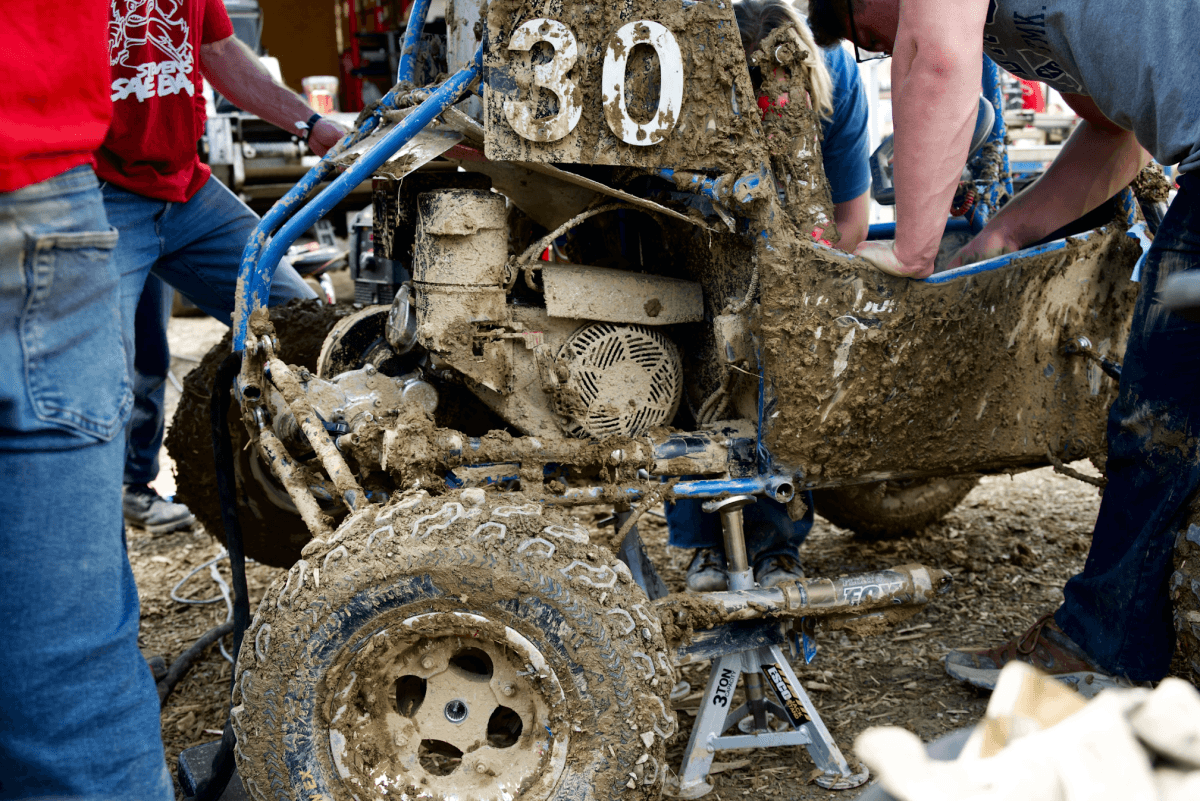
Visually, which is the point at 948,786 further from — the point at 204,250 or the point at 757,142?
the point at 204,250

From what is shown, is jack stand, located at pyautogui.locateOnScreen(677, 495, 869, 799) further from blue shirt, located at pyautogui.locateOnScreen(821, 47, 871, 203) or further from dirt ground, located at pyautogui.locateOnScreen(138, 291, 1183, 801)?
blue shirt, located at pyautogui.locateOnScreen(821, 47, 871, 203)

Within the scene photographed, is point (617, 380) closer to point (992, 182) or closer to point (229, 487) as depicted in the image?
point (229, 487)

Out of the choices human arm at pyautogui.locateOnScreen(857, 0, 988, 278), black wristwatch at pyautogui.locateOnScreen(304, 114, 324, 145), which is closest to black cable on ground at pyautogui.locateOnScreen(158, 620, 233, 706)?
black wristwatch at pyautogui.locateOnScreen(304, 114, 324, 145)

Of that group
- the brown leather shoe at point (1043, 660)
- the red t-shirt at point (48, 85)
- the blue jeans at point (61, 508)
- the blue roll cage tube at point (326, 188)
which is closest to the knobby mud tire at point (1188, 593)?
the brown leather shoe at point (1043, 660)

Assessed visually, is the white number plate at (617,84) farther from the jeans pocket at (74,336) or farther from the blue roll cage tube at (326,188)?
the jeans pocket at (74,336)

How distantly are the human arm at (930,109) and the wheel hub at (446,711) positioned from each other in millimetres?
1264

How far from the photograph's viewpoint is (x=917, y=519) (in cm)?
400

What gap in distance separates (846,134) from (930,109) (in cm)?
117

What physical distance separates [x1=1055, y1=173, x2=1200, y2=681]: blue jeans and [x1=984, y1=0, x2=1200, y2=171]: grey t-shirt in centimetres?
16

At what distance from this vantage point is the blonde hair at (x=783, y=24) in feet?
7.85

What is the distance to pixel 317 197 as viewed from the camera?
232cm

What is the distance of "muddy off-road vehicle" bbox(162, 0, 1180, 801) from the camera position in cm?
198

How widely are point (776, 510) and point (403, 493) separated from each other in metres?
1.36

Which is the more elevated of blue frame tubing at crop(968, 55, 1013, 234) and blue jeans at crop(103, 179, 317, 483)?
blue frame tubing at crop(968, 55, 1013, 234)
